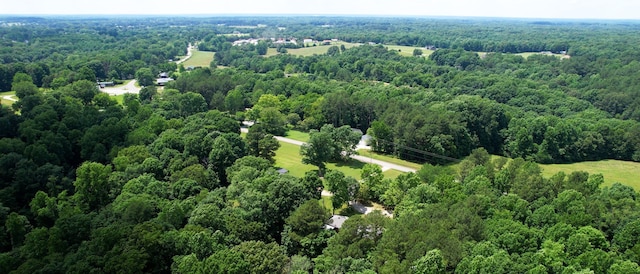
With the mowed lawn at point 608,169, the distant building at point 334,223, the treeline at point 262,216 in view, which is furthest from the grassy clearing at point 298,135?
the mowed lawn at point 608,169

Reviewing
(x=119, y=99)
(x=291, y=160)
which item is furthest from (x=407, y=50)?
(x=291, y=160)

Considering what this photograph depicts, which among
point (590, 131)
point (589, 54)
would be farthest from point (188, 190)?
point (589, 54)

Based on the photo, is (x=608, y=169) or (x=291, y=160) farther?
(x=608, y=169)

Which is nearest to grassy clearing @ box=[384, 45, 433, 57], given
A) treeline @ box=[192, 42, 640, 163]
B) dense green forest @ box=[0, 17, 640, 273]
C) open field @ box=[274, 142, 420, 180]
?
treeline @ box=[192, 42, 640, 163]

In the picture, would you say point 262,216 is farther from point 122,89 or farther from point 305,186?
point 122,89

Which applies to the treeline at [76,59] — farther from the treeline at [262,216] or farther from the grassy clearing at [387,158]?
the grassy clearing at [387,158]

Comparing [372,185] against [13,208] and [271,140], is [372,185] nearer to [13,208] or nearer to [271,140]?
[271,140]

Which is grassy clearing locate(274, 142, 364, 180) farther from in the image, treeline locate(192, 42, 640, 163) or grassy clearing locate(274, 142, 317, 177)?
treeline locate(192, 42, 640, 163)
